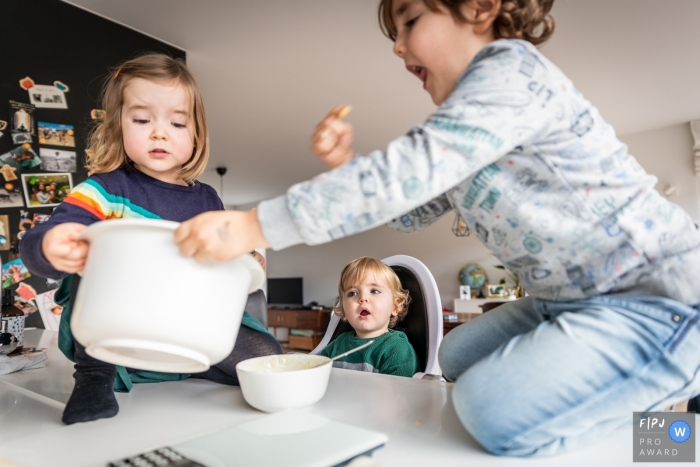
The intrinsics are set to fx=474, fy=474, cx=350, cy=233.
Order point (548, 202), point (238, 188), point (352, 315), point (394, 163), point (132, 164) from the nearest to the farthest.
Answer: point (394, 163)
point (548, 202)
point (132, 164)
point (352, 315)
point (238, 188)

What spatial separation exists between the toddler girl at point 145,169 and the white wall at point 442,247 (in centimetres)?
467

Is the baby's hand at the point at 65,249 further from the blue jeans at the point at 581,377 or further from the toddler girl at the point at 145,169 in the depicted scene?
the blue jeans at the point at 581,377

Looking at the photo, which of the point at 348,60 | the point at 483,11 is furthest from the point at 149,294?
the point at 348,60

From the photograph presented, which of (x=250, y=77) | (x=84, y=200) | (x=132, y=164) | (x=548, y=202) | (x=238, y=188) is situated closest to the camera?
(x=548, y=202)

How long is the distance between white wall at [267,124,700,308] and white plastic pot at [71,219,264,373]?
497cm

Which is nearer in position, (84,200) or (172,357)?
(172,357)

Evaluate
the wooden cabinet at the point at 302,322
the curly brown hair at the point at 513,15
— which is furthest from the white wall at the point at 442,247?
the curly brown hair at the point at 513,15

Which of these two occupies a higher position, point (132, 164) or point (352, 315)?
point (132, 164)

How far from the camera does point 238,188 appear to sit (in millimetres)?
6793

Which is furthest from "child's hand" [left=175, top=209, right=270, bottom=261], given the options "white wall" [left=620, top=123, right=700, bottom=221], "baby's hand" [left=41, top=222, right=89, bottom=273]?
"white wall" [left=620, top=123, right=700, bottom=221]

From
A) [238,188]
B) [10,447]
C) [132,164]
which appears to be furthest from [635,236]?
[238,188]

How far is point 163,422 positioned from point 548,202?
2.16 feet

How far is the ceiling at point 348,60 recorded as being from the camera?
2.46 metres

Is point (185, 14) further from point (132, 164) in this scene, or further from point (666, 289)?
point (666, 289)
